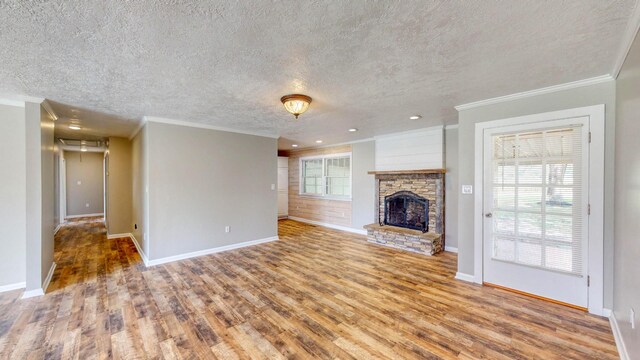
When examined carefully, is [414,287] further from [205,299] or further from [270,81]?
[270,81]

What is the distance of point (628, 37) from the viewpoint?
177cm

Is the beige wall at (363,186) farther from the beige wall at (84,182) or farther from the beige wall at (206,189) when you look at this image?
the beige wall at (84,182)

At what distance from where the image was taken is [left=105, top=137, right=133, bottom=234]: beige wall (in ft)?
19.1

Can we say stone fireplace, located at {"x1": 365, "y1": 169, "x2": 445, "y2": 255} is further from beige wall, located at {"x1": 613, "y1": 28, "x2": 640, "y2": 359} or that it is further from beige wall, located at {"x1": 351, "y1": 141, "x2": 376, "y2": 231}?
beige wall, located at {"x1": 613, "y1": 28, "x2": 640, "y2": 359}

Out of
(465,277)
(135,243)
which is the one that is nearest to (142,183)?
(135,243)

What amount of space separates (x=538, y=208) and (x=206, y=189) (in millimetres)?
4912

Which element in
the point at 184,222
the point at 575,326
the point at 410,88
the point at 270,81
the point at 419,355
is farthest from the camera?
the point at 184,222

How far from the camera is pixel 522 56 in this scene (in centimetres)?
207

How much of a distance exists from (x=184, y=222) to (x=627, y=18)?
17.8ft

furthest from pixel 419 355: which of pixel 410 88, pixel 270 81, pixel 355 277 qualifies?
pixel 270 81

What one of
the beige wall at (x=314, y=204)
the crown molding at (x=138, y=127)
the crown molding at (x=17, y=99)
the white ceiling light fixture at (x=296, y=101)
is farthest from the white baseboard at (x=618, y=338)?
the crown molding at (x=17, y=99)

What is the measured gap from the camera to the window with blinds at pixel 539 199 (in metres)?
2.68

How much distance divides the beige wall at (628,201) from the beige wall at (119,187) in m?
7.73

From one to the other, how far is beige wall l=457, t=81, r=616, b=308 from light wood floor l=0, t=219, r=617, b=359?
475 millimetres
